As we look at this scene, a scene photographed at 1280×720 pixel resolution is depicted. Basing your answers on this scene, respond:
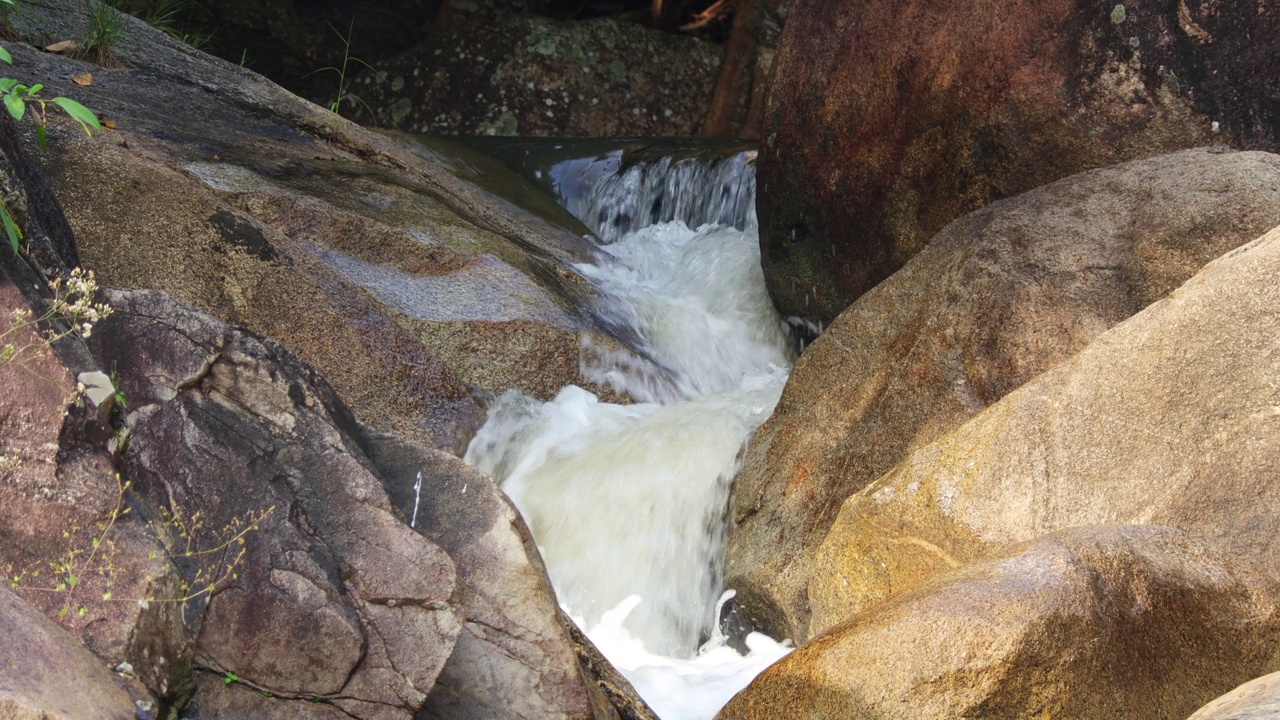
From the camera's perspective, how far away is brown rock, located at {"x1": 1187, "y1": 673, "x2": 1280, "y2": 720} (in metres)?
1.91

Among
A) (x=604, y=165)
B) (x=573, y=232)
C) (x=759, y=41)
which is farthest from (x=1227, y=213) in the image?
(x=759, y=41)

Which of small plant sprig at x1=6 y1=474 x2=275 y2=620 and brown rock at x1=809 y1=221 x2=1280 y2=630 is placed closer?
small plant sprig at x1=6 y1=474 x2=275 y2=620

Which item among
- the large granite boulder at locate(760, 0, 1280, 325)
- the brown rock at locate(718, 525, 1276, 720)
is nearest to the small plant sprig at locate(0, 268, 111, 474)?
the brown rock at locate(718, 525, 1276, 720)

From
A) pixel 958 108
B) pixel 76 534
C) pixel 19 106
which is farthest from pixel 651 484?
pixel 19 106

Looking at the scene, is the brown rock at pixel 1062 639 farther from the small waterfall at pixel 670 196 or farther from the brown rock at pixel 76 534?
the small waterfall at pixel 670 196

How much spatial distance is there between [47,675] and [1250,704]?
192 centimetres

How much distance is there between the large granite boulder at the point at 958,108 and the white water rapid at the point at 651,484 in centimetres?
72

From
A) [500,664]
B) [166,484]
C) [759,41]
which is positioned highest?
[759,41]

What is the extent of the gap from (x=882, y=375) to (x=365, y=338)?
2.24 metres

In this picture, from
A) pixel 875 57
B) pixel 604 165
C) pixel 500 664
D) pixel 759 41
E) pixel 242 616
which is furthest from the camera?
pixel 759 41

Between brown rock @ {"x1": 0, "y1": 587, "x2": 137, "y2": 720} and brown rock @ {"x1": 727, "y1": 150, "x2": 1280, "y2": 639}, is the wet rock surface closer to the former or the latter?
brown rock @ {"x1": 727, "y1": 150, "x2": 1280, "y2": 639}

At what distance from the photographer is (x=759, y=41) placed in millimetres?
11852

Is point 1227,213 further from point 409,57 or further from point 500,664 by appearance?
point 409,57

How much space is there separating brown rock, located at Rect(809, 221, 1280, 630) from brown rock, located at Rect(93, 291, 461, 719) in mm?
1582
